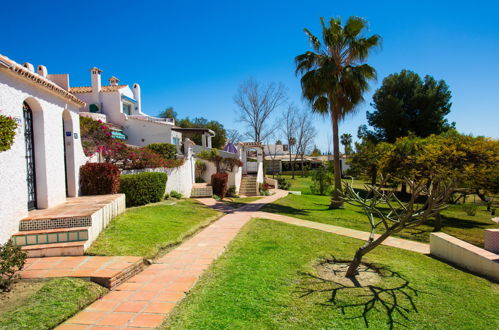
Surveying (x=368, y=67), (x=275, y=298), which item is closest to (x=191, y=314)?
(x=275, y=298)

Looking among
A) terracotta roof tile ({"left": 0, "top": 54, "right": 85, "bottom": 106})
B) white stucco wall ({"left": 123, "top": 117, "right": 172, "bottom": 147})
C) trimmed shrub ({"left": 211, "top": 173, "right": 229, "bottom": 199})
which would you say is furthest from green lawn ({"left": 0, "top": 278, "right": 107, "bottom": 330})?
white stucco wall ({"left": 123, "top": 117, "right": 172, "bottom": 147})

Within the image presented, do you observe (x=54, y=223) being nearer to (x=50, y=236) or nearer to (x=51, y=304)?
(x=50, y=236)

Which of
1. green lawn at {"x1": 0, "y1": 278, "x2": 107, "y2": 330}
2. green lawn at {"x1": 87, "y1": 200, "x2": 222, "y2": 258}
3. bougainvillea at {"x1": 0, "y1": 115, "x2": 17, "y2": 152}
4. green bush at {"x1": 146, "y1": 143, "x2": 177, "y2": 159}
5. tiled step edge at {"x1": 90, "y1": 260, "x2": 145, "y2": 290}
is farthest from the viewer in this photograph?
green bush at {"x1": 146, "y1": 143, "x2": 177, "y2": 159}

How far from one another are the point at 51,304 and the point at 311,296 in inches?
147

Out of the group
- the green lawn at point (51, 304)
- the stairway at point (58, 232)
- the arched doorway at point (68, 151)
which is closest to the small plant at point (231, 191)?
the arched doorway at point (68, 151)

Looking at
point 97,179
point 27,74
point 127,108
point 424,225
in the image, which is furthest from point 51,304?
point 127,108

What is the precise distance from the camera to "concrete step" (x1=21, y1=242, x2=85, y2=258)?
5.94m

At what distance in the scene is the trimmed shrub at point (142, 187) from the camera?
10.8 m

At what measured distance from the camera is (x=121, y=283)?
508 cm

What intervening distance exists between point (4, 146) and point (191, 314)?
14.2 feet

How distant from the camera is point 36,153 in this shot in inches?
297

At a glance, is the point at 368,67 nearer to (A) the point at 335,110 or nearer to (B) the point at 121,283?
(A) the point at 335,110

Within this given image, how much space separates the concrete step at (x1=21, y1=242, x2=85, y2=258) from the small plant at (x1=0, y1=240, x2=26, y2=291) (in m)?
1.03

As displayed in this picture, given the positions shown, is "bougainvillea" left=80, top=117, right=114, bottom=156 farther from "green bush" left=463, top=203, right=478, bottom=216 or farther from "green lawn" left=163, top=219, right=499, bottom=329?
"green bush" left=463, top=203, right=478, bottom=216
